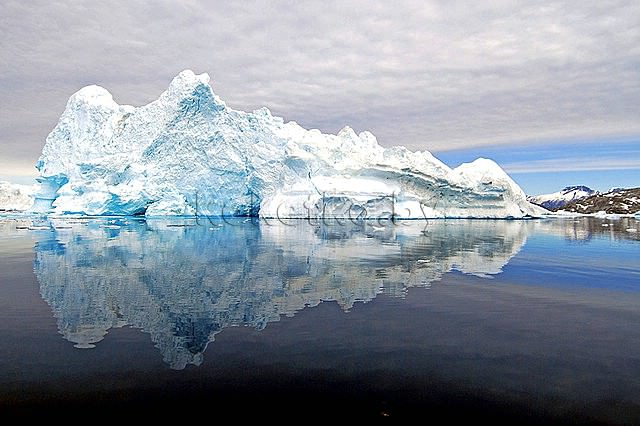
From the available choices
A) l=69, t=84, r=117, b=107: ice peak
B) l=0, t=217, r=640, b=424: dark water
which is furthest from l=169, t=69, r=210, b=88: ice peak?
l=0, t=217, r=640, b=424: dark water

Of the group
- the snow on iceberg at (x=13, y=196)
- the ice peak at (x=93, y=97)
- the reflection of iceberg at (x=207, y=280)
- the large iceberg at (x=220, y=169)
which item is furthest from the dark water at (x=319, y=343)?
the snow on iceberg at (x=13, y=196)

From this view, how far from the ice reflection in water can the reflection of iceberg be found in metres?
0.02

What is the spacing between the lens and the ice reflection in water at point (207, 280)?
6.09 m

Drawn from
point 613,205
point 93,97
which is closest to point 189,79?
point 93,97

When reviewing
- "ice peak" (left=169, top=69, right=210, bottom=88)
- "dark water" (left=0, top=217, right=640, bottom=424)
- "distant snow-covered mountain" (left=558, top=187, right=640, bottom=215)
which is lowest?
"dark water" (left=0, top=217, right=640, bottom=424)

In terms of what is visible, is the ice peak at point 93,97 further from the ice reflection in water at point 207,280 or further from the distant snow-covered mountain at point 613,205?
the distant snow-covered mountain at point 613,205

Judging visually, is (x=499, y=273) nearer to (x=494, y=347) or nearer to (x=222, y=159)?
→ (x=494, y=347)

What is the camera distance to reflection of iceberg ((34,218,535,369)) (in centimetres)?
610

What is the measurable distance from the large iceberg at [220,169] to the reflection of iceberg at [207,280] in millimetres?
19533

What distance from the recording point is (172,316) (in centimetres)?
644

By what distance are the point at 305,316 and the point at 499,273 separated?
5.94 m

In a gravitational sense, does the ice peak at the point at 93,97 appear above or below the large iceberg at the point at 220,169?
above

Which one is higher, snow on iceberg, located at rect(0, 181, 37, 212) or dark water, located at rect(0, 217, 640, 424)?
snow on iceberg, located at rect(0, 181, 37, 212)

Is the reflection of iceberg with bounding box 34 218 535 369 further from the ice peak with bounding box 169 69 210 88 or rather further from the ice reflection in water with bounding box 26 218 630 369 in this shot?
the ice peak with bounding box 169 69 210 88
